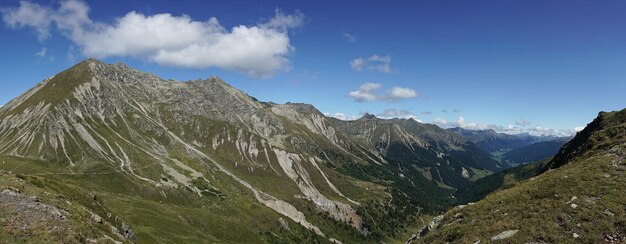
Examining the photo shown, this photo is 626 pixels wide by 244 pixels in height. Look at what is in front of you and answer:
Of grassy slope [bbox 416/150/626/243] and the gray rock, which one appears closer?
grassy slope [bbox 416/150/626/243]

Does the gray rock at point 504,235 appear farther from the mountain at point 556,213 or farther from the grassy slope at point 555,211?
the grassy slope at point 555,211

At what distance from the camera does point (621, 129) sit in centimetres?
7831

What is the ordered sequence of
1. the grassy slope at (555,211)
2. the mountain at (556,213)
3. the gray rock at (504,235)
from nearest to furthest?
the mountain at (556,213) → the grassy slope at (555,211) → the gray rock at (504,235)

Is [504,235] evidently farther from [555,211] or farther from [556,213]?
[555,211]

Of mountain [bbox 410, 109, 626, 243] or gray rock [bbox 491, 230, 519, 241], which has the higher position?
mountain [bbox 410, 109, 626, 243]

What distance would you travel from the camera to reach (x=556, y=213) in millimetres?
43938

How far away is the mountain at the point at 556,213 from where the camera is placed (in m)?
39.8

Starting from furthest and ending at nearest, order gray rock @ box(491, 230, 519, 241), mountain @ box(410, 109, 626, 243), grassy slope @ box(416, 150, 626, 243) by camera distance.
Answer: gray rock @ box(491, 230, 519, 241), grassy slope @ box(416, 150, 626, 243), mountain @ box(410, 109, 626, 243)

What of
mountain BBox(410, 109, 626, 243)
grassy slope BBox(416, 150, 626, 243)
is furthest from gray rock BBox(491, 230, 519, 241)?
grassy slope BBox(416, 150, 626, 243)

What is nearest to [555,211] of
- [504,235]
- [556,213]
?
[556,213]

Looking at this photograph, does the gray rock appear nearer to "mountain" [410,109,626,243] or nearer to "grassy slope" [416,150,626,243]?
"mountain" [410,109,626,243]

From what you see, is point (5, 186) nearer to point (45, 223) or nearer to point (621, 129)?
point (45, 223)

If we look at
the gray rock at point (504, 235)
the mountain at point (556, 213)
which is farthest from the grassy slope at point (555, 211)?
the gray rock at point (504, 235)

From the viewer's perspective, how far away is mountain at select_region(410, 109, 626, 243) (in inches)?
1565
